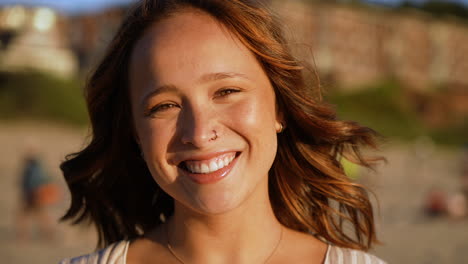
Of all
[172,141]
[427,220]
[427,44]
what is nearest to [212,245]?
[172,141]

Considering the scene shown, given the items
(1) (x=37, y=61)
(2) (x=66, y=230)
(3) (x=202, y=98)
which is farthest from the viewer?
(1) (x=37, y=61)

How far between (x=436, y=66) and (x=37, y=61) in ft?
73.4

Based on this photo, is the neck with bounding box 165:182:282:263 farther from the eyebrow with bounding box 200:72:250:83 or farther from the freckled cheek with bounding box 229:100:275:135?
the eyebrow with bounding box 200:72:250:83

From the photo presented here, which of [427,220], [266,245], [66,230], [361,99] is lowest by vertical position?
[361,99]

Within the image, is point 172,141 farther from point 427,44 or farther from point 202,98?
point 427,44

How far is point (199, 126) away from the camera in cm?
179

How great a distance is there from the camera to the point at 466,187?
1132 centimetres

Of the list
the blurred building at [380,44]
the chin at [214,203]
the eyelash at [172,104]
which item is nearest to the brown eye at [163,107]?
the eyelash at [172,104]

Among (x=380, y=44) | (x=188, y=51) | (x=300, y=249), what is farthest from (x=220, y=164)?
(x=380, y=44)

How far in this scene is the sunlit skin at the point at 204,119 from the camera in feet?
Answer: 5.95

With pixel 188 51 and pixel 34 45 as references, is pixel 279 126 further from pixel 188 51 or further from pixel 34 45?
pixel 34 45

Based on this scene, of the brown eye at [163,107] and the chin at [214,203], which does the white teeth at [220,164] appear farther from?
the brown eye at [163,107]

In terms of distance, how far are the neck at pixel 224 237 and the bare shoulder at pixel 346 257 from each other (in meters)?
0.20

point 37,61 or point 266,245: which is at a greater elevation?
point 266,245
